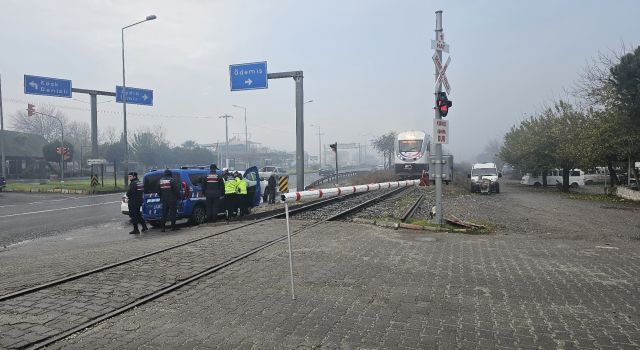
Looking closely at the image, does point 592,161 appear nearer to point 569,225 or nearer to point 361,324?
point 569,225

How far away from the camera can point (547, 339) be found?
13.1ft

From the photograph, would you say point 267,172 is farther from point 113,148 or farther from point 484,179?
point 113,148

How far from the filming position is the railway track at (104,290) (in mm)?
4324

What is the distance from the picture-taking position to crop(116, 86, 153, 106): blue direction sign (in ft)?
98.3

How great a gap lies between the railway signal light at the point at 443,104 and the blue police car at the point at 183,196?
259 inches

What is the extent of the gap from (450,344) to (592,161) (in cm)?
2286

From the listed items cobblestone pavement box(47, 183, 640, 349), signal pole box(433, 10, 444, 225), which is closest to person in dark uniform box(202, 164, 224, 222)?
cobblestone pavement box(47, 183, 640, 349)

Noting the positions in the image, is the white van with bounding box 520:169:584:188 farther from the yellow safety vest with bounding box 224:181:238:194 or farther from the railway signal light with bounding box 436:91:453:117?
the yellow safety vest with bounding box 224:181:238:194

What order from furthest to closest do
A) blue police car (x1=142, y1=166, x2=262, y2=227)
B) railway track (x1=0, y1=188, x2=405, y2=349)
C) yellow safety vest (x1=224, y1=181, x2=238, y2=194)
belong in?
1. yellow safety vest (x1=224, y1=181, x2=238, y2=194)
2. blue police car (x1=142, y1=166, x2=262, y2=227)
3. railway track (x1=0, y1=188, x2=405, y2=349)

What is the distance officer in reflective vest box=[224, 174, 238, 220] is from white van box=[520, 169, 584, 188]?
106 feet

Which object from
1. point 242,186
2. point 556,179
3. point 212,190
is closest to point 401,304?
point 212,190

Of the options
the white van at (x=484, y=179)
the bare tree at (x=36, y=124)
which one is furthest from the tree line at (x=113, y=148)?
the white van at (x=484, y=179)

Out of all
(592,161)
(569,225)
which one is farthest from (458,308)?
(592,161)

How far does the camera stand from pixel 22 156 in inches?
1932
